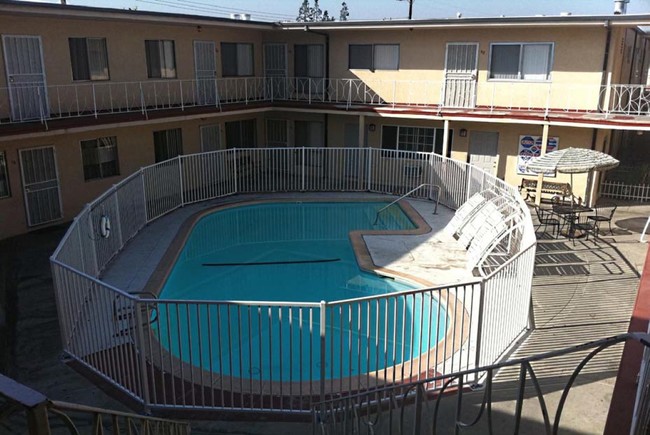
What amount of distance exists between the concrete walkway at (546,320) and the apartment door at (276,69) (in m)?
11.0

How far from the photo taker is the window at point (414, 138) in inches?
845

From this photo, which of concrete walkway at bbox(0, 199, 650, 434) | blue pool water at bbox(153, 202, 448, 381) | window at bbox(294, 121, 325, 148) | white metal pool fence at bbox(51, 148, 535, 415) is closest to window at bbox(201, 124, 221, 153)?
white metal pool fence at bbox(51, 148, 535, 415)

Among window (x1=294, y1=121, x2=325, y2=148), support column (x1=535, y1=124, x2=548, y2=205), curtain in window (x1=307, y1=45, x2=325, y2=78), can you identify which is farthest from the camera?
window (x1=294, y1=121, x2=325, y2=148)

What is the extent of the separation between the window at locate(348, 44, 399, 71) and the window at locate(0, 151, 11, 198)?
12929 mm

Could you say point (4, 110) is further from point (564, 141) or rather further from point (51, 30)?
point (564, 141)

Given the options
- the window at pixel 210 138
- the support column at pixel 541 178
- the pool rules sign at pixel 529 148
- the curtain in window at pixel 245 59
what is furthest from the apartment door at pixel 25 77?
the pool rules sign at pixel 529 148

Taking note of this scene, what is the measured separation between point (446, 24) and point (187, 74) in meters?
9.30

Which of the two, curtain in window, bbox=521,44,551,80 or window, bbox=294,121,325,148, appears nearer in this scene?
curtain in window, bbox=521,44,551,80

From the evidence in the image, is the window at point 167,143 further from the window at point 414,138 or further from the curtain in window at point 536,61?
the curtain in window at point 536,61

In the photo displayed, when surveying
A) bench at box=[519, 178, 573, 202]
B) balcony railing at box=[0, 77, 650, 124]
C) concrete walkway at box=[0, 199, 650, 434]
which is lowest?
concrete walkway at box=[0, 199, 650, 434]

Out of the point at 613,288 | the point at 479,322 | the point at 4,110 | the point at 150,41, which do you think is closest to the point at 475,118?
the point at 613,288

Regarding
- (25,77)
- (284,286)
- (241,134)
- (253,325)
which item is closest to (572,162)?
(284,286)

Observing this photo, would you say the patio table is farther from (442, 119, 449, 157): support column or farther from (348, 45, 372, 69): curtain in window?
(348, 45, 372, 69): curtain in window

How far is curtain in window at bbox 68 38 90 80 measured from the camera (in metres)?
16.4
